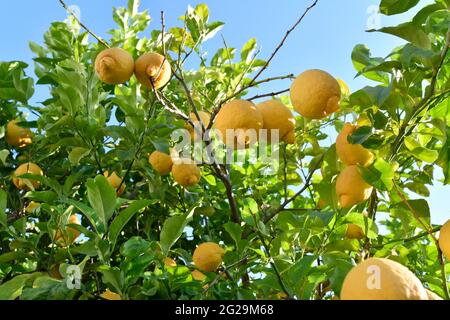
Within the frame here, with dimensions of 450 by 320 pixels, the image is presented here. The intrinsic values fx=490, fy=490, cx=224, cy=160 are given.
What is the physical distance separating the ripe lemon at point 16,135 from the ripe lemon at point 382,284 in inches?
81.8

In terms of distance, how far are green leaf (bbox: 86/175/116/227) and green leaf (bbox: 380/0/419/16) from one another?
2.74 ft

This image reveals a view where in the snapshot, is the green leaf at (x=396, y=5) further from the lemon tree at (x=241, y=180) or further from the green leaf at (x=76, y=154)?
the green leaf at (x=76, y=154)

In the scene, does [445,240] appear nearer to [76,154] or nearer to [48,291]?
[48,291]

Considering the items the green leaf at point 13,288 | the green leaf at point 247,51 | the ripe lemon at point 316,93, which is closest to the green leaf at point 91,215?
the green leaf at point 13,288

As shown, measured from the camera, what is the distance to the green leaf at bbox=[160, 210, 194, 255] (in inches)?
50.8

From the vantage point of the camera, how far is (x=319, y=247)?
138 cm

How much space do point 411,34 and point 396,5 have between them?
0.36 ft

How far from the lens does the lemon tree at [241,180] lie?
118 cm

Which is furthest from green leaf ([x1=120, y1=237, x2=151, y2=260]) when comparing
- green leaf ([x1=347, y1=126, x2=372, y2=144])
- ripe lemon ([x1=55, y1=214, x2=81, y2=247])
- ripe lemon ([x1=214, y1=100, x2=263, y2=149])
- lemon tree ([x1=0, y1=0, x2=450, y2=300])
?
green leaf ([x1=347, y1=126, x2=372, y2=144])

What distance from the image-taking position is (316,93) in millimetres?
1273

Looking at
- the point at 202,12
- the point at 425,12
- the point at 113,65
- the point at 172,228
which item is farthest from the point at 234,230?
the point at 202,12
